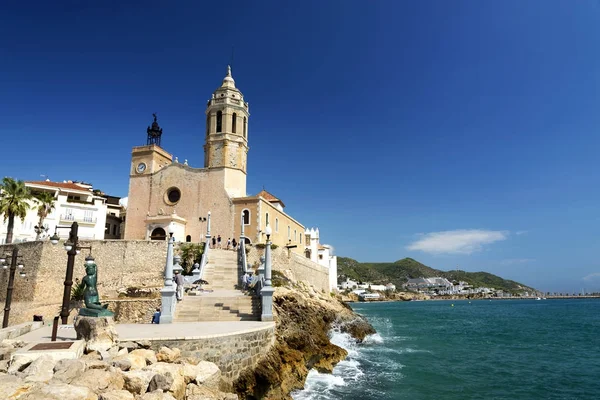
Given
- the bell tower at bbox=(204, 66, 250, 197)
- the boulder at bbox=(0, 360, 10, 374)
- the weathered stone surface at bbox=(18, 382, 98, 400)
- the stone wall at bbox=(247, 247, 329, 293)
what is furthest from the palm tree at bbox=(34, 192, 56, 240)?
the weathered stone surface at bbox=(18, 382, 98, 400)

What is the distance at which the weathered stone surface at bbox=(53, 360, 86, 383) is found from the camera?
7051 millimetres

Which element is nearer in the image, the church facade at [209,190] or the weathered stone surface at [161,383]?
the weathered stone surface at [161,383]

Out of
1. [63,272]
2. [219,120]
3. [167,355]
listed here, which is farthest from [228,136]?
[167,355]

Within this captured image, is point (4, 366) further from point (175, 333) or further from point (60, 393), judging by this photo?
point (175, 333)

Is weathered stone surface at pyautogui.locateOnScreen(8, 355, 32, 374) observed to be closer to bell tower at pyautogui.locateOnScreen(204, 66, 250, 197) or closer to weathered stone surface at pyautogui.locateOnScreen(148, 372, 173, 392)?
weathered stone surface at pyautogui.locateOnScreen(148, 372, 173, 392)

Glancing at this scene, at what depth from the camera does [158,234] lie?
33344mm

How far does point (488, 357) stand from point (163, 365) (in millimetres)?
19002

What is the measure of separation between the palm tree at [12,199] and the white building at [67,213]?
3.04 metres

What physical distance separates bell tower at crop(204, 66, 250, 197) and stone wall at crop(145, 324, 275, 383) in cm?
2310

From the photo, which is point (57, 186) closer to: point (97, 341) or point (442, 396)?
point (97, 341)

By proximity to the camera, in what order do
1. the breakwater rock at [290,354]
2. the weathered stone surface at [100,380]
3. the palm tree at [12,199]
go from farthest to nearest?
1. the palm tree at [12,199]
2. the breakwater rock at [290,354]
3. the weathered stone surface at [100,380]

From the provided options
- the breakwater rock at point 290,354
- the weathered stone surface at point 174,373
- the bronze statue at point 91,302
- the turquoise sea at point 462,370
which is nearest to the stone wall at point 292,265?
the breakwater rock at point 290,354

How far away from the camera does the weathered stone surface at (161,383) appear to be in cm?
773

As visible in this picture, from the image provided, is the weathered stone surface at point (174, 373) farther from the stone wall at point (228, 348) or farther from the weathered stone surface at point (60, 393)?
the weathered stone surface at point (60, 393)
